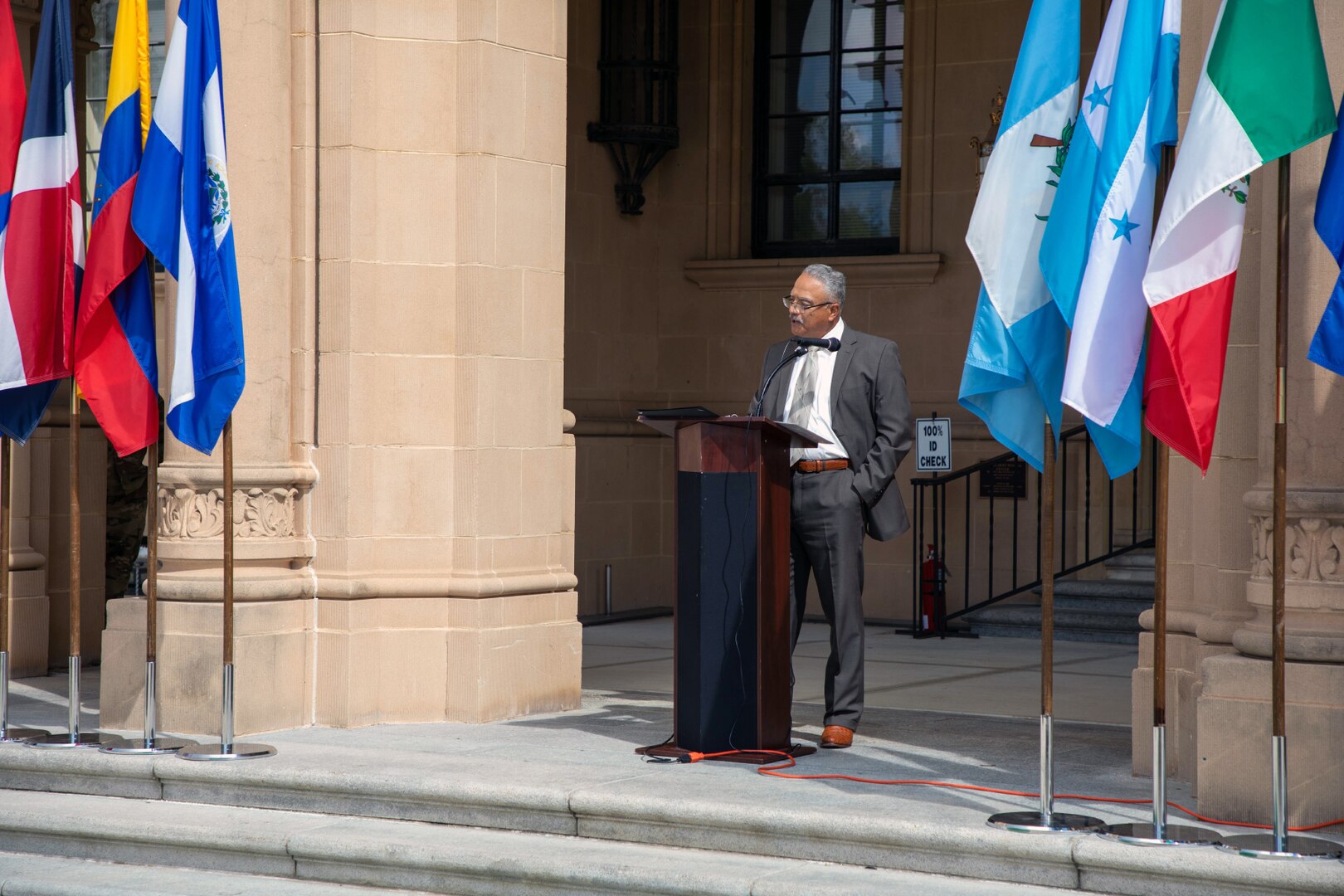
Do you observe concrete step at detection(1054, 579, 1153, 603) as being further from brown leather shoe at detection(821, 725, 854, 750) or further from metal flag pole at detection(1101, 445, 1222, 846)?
metal flag pole at detection(1101, 445, 1222, 846)

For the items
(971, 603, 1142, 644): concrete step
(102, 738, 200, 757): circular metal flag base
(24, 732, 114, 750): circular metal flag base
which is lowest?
(971, 603, 1142, 644): concrete step

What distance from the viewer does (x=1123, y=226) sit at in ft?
18.4

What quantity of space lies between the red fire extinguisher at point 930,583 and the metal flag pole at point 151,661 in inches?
275

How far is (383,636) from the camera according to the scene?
812cm

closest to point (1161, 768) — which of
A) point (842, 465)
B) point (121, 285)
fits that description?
point (842, 465)

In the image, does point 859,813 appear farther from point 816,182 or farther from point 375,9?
point 816,182

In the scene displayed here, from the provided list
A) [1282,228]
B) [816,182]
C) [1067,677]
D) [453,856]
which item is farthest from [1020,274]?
[816,182]

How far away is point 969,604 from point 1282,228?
8.70 meters

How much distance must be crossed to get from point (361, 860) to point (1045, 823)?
7.80ft

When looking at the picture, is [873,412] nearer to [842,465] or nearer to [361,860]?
[842,465]

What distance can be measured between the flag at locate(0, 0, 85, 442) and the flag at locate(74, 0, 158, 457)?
0.73 feet

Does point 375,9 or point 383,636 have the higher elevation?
point 375,9

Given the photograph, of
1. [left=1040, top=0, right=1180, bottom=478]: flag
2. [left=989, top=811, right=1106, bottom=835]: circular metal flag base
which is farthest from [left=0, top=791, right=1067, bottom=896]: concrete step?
[left=1040, top=0, right=1180, bottom=478]: flag

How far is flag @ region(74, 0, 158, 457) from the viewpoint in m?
7.38
